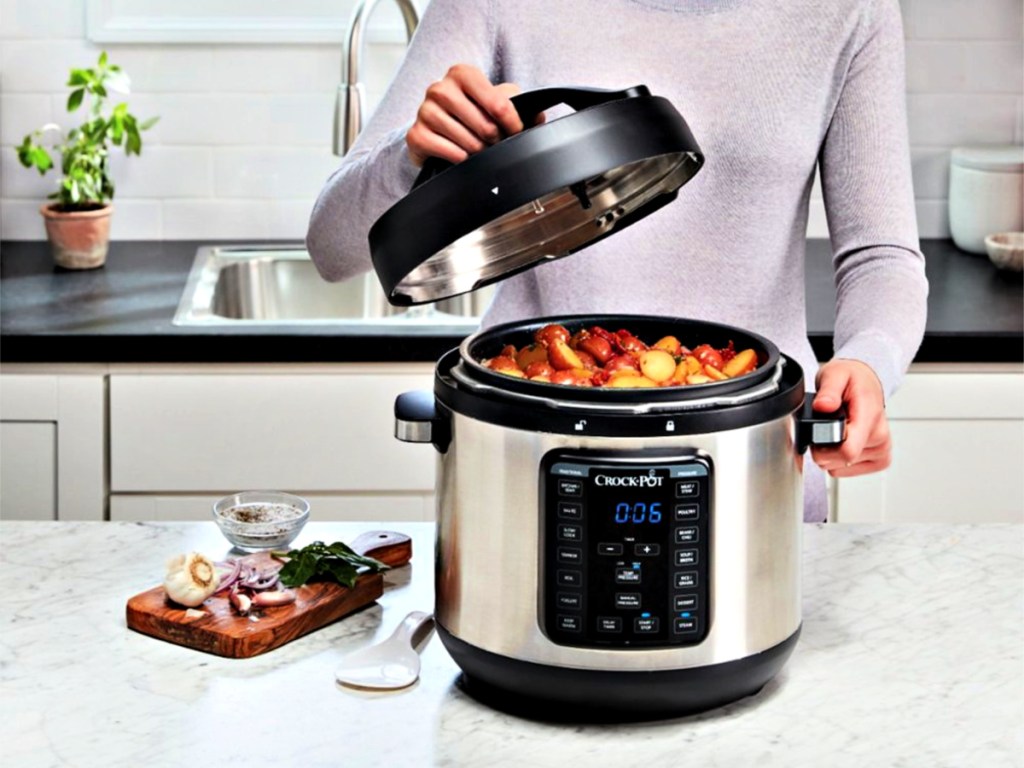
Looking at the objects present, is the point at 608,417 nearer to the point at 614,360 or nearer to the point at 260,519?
the point at 614,360

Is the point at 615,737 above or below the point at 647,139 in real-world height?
below

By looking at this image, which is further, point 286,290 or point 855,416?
point 286,290

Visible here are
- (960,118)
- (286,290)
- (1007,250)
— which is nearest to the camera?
(1007,250)

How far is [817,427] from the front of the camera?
3.78 ft

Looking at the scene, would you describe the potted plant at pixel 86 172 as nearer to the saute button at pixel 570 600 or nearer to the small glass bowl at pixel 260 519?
the small glass bowl at pixel 260 519

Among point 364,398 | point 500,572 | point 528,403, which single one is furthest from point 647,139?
point 364,398

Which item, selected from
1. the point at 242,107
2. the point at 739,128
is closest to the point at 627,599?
the point at 739,128

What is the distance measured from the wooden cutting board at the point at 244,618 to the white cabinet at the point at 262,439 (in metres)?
1.04

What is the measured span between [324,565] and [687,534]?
15.5 inches

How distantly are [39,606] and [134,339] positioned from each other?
1.06m

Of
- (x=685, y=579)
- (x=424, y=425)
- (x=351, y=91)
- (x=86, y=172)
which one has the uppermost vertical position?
(x=351, y=91)

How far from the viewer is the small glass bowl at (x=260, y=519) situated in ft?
4.67

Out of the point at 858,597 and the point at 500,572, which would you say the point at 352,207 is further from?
the point at 858,597

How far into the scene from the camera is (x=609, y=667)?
1082 mm
